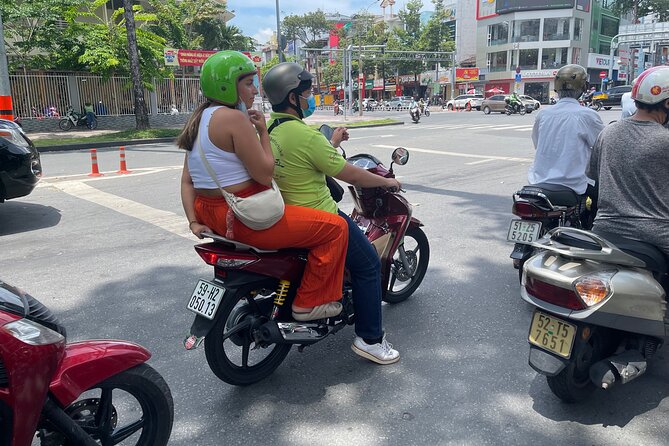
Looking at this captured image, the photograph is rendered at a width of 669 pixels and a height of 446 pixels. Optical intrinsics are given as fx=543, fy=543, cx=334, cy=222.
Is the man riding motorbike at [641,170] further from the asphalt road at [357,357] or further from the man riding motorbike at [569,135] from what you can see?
the man riding motorbike at [569,135]

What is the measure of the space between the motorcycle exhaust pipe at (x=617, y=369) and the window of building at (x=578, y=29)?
59.7 m

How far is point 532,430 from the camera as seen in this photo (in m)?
2.65

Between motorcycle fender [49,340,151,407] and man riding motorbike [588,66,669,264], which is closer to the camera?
motorcycle fender [49,340,151,407]

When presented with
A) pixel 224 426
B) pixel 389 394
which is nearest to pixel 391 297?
pixel 389 394

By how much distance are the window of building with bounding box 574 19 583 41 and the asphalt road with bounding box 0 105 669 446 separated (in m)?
55.5

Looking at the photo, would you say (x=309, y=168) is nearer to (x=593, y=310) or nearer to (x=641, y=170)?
(x=593, y=310)

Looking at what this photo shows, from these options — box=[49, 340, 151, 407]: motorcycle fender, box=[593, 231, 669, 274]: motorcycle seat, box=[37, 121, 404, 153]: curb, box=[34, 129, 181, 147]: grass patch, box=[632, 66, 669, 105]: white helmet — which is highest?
box=[632, 66, 669, 105]: white helmet

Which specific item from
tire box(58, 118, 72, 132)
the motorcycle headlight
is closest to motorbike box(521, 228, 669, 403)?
the motorcycle headlight

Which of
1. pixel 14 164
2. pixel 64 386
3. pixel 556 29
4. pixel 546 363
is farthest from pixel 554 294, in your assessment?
pixel 556 29

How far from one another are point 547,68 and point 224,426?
58.5m

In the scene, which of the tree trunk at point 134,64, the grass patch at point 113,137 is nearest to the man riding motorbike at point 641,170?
the grass patch at point 113,137

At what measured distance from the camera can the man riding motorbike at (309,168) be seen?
9.49 ft

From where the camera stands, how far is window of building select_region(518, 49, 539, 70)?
181ft

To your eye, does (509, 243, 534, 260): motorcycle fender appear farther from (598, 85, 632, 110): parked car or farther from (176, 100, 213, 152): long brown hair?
(598, 85, 632, 110): parked car
